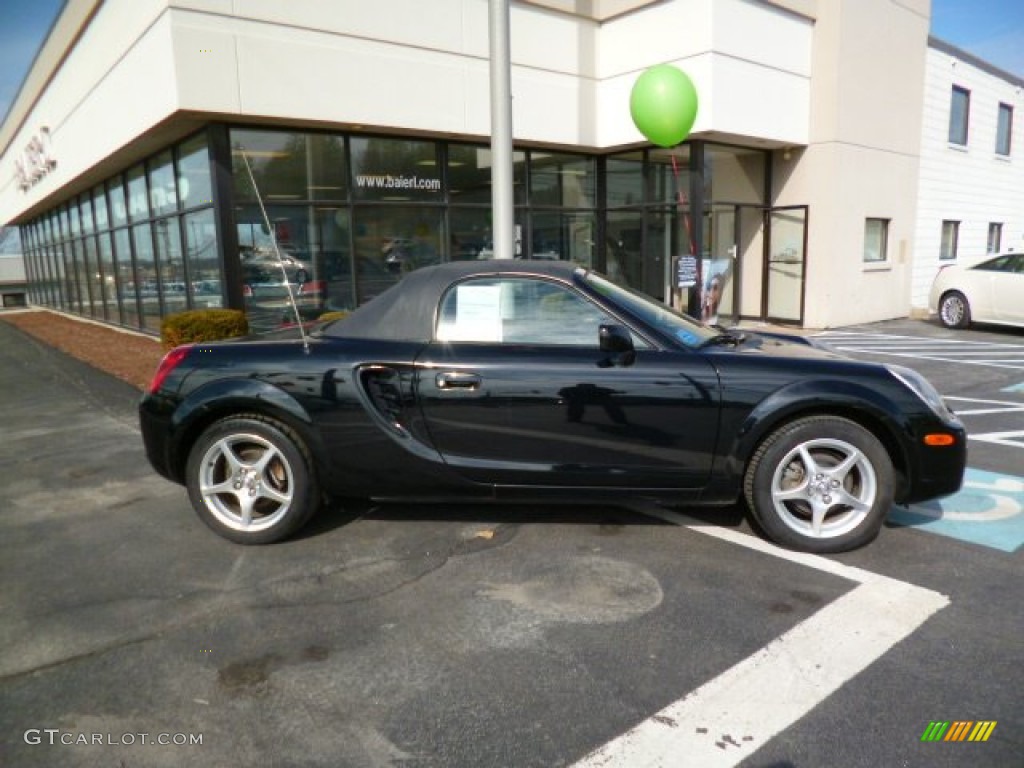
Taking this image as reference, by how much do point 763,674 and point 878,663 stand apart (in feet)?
1.45

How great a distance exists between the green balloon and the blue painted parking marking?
658cm

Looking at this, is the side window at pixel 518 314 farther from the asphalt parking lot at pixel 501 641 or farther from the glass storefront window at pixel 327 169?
the glass storefront window at pixel 327 169

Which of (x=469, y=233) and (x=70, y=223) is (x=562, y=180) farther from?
(x=70, y=223)

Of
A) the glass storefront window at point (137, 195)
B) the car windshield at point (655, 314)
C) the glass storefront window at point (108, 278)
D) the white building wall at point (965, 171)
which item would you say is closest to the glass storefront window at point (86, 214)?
the glass storefront window at point (108, 278)

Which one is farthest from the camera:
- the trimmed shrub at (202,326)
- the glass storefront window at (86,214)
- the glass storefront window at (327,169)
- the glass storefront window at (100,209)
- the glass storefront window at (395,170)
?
→ the glass storefront window at (86,214)

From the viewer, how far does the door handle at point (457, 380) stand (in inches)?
146

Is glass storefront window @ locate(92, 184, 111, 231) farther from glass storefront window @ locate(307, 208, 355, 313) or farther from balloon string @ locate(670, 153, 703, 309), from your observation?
balloon string @ locate(670, 153, 703, 309)

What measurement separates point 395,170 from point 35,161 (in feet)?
47.2

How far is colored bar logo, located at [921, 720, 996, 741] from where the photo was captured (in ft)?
7.60

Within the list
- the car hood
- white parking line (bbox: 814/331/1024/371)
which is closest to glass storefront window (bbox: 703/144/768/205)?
white parking line (bbox: 814/331/1024/371)

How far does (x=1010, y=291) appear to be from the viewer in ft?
40.7

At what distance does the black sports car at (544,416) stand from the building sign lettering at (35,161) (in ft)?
57.9

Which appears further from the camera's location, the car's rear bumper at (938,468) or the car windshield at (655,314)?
the car windshield at (655,314)

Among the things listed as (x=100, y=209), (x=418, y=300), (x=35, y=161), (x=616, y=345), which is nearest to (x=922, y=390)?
(x=616, y=345)
